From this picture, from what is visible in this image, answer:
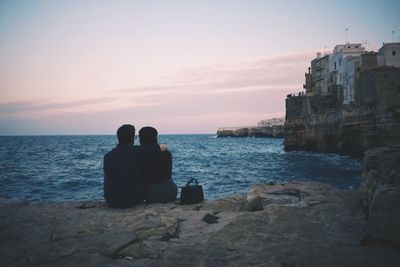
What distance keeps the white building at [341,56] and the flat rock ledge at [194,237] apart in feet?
178

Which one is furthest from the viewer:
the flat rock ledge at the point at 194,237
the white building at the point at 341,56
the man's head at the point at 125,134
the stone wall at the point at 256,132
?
the stone wall at the point at 256,132

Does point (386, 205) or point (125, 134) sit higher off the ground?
point (125, 134)

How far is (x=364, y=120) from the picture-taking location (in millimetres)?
32438

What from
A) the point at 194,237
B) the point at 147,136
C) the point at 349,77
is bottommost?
the point at 194,237

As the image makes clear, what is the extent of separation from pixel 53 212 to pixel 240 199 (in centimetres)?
411

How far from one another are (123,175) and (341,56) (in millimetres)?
57686

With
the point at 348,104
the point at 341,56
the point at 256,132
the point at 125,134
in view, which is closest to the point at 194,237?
the point at 125,134

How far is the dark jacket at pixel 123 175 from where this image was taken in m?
5.60

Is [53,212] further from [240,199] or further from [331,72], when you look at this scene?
[331,72]

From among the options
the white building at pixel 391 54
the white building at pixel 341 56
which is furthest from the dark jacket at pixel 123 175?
the white building at pixel 391 54

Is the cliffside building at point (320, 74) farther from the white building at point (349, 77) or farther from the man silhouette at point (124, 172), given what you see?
the man silhouette at point (124, 172)

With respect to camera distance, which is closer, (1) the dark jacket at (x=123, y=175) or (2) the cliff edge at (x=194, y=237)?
(2) the cliff edge at (x=194, y=237)

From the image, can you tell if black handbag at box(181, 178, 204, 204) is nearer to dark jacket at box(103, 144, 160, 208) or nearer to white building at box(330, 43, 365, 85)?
dark jacket at box(103, 144, 160, 208)

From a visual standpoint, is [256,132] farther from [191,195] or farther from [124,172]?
[124,172]
